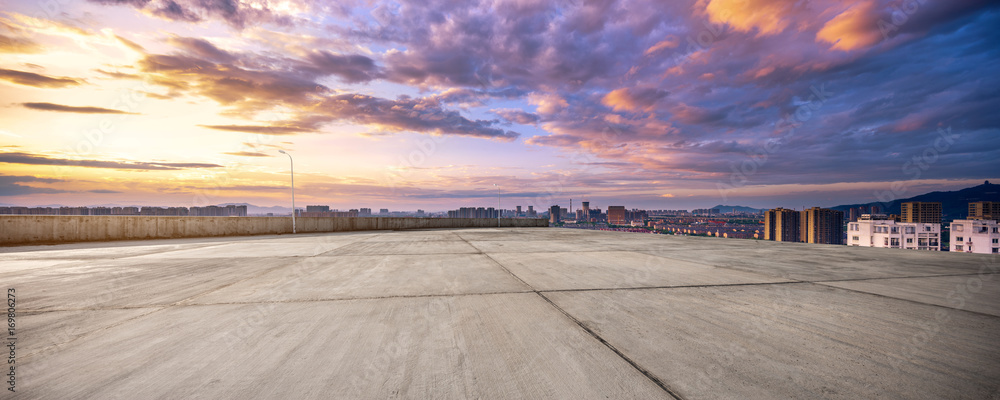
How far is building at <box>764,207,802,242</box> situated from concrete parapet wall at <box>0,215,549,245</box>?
234 ft

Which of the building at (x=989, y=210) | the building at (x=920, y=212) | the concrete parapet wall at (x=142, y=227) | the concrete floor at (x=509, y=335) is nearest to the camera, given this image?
the concrete floor at (x=509, y=335)

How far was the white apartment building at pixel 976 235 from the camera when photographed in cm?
3344

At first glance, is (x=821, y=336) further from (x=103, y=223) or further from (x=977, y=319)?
(x=103, y=223)

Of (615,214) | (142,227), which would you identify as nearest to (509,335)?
(142,227)

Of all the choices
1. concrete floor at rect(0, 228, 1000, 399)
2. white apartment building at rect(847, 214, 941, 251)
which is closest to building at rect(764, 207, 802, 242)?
white apartment building at rect(847, 214, 941, 251)

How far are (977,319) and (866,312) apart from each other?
118cm

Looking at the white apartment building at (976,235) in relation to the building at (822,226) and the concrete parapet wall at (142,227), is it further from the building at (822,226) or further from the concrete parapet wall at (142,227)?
the concrete parapet wall at (142,227)

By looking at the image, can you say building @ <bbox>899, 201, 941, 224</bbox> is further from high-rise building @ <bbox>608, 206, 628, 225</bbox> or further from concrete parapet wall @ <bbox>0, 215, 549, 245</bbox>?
concrete parapet wall @ <bbox>0, 215, 549, 245</bbox>

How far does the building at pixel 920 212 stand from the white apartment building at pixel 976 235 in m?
22.0

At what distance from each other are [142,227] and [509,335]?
76.5 ft

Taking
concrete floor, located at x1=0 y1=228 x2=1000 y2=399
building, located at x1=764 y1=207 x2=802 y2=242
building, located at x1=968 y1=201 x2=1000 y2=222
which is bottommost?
building, located at x1=764 y1=207 x2=802 y2=242

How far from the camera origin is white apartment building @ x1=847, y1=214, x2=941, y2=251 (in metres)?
39.3

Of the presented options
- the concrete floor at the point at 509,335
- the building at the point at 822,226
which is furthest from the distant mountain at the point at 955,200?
the concrete floor at the point at 509,335

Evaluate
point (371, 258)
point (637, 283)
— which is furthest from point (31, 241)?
point (637, 283)
